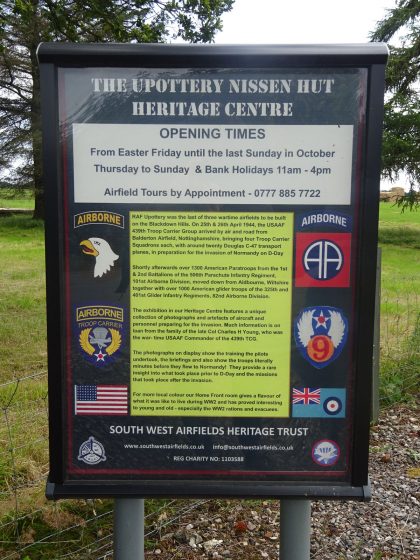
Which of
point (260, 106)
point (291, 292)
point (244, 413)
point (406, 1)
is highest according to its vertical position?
point (406, 1)

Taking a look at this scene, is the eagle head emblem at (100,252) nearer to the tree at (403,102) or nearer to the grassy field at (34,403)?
the grassy field at (34,403)

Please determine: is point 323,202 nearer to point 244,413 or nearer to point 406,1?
point 244,413

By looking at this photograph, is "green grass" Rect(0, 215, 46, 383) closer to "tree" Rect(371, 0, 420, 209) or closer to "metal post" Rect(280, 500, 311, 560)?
"metal post" Rect(280, 500, 311, 560)

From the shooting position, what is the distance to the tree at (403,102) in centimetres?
2288

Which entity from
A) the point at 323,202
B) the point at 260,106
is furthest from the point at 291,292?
the point at 260,106

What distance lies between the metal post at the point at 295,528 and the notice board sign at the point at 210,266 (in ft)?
0.55

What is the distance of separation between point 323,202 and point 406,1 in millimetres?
26422

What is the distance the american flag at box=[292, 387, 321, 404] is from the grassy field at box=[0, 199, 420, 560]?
1.65 meters

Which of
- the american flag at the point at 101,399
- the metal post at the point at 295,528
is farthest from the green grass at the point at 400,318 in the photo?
the american flag at the point at 101,399

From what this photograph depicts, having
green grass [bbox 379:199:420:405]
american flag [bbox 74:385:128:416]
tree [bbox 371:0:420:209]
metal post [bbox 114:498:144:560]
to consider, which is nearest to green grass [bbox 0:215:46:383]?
green grass [bbox 379:199:420:405]

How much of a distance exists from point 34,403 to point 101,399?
318 centimetres

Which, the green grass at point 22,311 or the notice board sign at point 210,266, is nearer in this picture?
the notice board sign at point 210,266

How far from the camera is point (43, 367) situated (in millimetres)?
6918

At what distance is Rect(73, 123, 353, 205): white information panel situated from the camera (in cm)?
215
